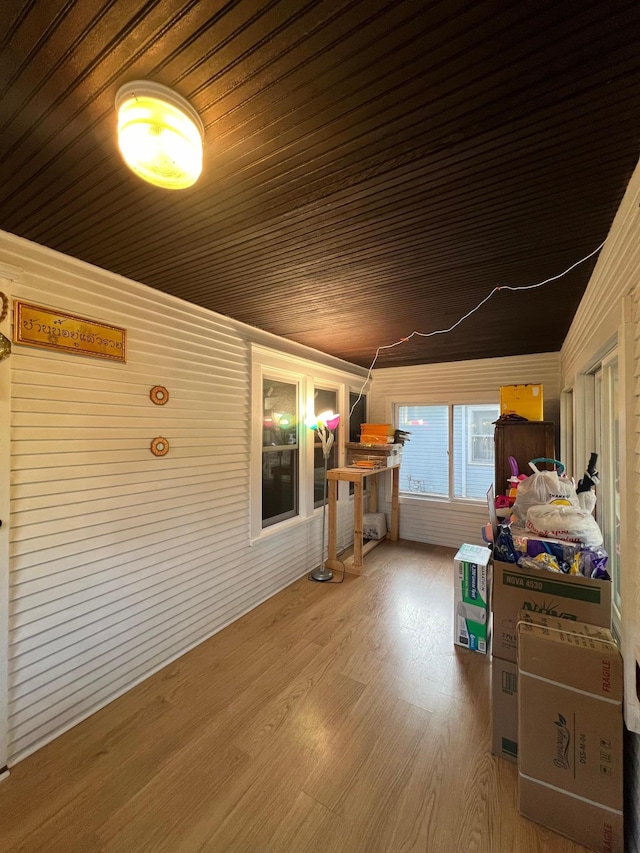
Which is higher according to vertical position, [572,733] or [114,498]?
[114,498]

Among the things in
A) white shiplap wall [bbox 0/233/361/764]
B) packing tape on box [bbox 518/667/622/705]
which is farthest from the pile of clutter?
white shiplap wall [bbox 0/233/361/764]

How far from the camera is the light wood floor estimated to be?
1344mm

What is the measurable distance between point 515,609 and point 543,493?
2.23 ft

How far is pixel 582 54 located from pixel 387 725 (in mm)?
2733

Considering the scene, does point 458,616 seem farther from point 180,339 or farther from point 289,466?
point 180,339

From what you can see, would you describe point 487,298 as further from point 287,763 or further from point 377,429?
point 287,763

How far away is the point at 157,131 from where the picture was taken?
0.95 metres

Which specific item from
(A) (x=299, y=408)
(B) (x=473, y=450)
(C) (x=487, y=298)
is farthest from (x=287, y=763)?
(B) (x=473, y=450)

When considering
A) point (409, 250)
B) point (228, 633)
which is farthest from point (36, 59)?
point (228, 633)

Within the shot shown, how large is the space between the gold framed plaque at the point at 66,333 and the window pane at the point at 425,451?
3958 millimetres

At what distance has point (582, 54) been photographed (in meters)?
0.82

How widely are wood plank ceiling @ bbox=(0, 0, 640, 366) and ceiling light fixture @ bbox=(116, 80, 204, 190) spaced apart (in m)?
0.03

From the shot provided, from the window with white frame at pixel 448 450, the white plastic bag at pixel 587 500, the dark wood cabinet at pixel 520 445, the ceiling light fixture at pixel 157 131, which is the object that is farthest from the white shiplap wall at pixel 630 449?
the window with white frame at pixel 448 450

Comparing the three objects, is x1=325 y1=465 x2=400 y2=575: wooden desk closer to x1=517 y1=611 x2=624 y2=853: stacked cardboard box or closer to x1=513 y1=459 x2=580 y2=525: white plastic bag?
x1=513 y1=459 x2=580 y2=525: white plastic bag
